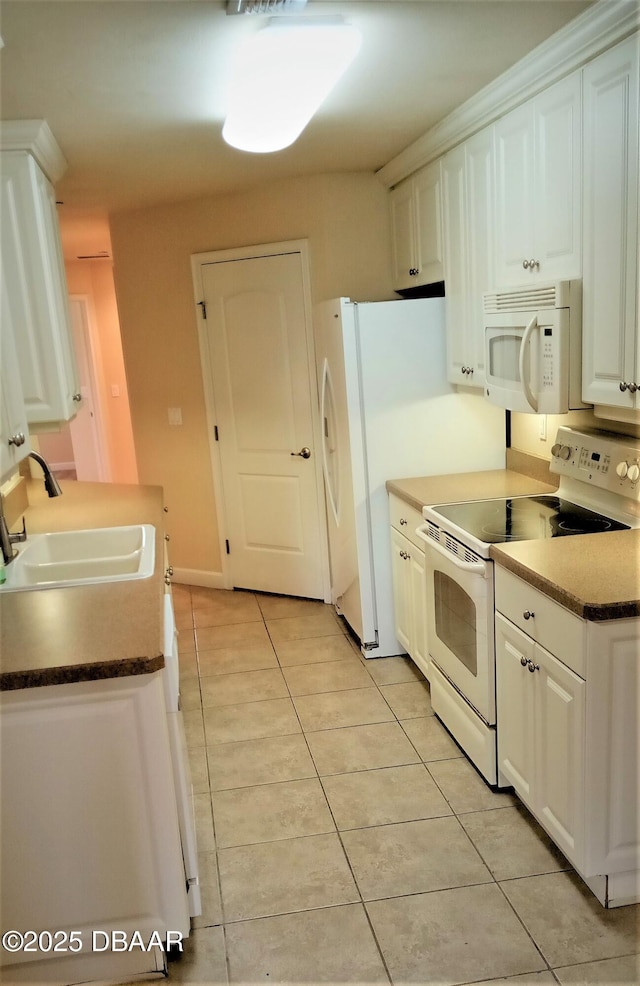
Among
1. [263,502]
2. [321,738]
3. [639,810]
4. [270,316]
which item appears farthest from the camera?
[263,502]

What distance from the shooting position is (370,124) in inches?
118

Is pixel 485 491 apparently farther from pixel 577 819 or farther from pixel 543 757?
pixel 577 819

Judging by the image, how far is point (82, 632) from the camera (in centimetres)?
193

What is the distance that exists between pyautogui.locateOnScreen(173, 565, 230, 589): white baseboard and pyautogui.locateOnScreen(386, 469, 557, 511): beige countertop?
175 cm

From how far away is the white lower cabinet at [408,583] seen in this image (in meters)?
3.19

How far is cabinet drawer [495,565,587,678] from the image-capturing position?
191 centimetres

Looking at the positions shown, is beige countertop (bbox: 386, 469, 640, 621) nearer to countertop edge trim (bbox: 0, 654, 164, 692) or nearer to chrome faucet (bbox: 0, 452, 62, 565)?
countertop edge trim (bbox: 0, 654, 164, 692)

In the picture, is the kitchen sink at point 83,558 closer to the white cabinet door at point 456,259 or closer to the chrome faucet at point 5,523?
the chrome faucet at point 5,523

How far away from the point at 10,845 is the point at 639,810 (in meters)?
1.57

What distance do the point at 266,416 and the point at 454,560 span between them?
212cm

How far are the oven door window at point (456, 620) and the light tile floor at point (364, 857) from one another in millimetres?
402

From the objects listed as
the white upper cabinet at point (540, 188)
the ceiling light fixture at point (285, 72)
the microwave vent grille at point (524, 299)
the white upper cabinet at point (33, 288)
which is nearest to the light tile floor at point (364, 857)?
the white upper cabinet at point (33, 288)

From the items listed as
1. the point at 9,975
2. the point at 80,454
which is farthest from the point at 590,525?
the point at 80,454

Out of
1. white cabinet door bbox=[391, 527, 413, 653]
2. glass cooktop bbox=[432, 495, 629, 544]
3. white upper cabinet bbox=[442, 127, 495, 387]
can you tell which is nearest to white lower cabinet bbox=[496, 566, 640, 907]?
glass cooktop bbox=[432, 495, 629, 544]
